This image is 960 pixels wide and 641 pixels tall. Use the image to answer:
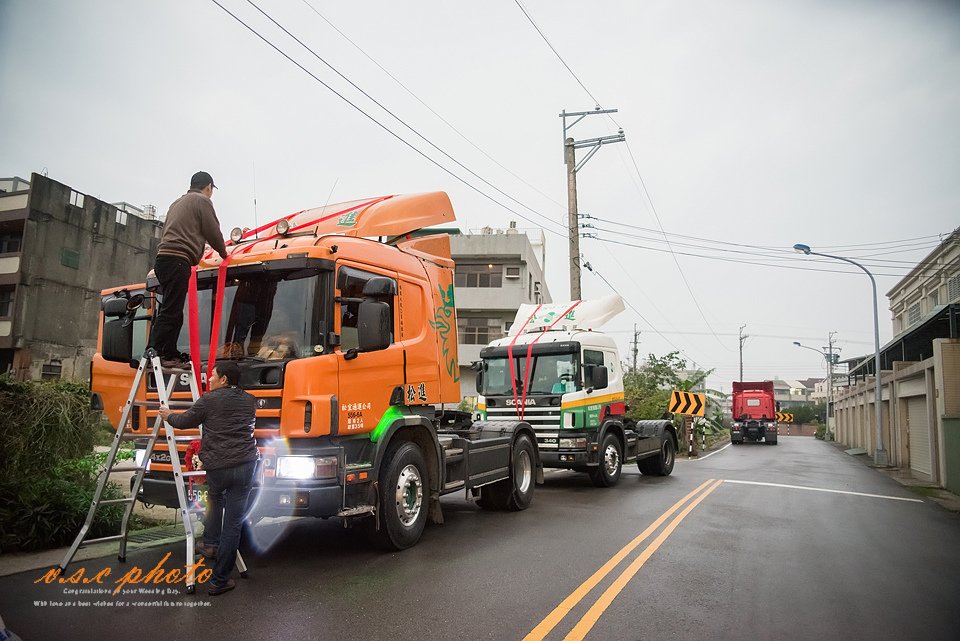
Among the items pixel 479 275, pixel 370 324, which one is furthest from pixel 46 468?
pixel 479 275

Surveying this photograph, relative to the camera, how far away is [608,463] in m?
12.3

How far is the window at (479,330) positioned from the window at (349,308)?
1156 inches

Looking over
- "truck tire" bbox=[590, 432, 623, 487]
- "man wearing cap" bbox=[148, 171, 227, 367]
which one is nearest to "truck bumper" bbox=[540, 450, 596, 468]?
"truck tire" bbox=[590, 432, 623, 487]

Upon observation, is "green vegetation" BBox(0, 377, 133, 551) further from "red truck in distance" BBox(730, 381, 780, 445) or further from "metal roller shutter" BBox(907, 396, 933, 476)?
"red truck in distance" BBox(730, 381, 780, 445)

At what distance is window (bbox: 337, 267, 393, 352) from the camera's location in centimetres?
576

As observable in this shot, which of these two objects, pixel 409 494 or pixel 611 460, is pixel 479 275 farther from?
pixel 409 494

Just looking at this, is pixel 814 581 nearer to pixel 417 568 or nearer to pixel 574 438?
pixel 417 568

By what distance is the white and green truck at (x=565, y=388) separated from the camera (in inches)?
450

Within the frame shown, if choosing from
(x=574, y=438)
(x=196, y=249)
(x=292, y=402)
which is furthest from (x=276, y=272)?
(x=574, y=438)

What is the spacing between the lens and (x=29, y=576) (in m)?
5.19

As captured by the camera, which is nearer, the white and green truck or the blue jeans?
the blue jeans

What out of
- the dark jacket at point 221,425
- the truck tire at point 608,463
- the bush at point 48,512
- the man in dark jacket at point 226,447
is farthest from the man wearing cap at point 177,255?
the truck tire at point 608,463

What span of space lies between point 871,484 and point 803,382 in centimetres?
14666

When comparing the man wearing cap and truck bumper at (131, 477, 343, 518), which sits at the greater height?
the man wearing cap
